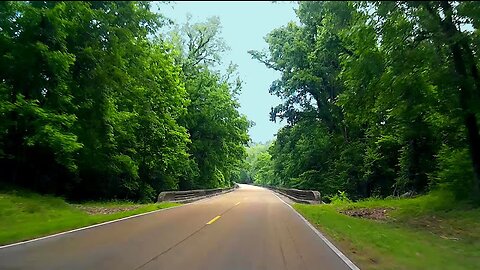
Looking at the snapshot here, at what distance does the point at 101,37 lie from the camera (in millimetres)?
21062

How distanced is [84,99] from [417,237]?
1747cm

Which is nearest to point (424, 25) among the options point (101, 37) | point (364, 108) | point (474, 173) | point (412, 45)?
point (412, 45)

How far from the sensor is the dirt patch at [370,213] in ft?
63.3

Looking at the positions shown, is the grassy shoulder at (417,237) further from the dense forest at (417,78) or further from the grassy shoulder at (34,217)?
the grassy shoulder at (34,217)

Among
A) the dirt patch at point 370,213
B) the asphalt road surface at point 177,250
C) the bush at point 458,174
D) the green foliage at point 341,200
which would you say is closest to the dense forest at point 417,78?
the bush at point 458,174

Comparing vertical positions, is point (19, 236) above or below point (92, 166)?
below

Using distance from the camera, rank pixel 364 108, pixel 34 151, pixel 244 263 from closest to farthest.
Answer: pixel 244 263 < pixel 364 108 < pixel 34 151

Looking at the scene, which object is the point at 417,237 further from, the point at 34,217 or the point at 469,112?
the point at 34,217

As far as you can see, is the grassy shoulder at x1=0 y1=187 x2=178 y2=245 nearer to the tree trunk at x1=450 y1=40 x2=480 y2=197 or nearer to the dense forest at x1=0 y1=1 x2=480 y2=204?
the dense forest at x1=0 y1=1 x2=480 y2=204

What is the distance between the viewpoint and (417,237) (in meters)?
12.2

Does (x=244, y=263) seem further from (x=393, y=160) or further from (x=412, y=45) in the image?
(x=393, y=160)

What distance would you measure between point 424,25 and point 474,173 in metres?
6.03

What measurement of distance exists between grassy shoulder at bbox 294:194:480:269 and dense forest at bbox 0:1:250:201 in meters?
8.22

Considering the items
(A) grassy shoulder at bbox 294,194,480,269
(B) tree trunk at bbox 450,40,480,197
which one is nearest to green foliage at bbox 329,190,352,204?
(A) grassy shoulder at bbox 294,194,480,269
